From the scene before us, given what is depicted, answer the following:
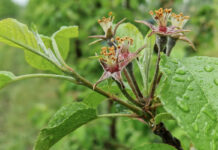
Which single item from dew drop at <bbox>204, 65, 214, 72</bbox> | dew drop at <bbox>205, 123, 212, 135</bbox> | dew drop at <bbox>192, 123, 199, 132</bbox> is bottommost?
dew drop at <bbox>205, 123, 212, 135</bbox>

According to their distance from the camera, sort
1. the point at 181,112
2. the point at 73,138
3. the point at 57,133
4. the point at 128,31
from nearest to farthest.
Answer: the point at 181,112 → the point at 57,133 → the point at 128,31 → the point at 73,138

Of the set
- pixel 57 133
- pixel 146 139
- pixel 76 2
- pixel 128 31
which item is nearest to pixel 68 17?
pixel 76 2

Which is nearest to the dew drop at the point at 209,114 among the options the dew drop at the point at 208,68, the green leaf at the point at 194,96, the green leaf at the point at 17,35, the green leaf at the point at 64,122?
the green leaf at the point at 194,96

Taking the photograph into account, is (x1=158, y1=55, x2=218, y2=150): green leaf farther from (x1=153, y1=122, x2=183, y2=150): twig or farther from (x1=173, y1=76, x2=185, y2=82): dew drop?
(x1=153, y1=122, x2=183, y2=150): twig

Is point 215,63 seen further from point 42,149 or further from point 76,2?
point 76,2

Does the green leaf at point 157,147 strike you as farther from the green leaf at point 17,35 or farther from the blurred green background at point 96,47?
the blurred green background at point 96,47

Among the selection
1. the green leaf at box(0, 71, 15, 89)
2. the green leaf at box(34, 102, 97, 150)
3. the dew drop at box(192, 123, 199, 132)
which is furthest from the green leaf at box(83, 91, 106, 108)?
the dew drop at box(192, 123, 199, 132)
